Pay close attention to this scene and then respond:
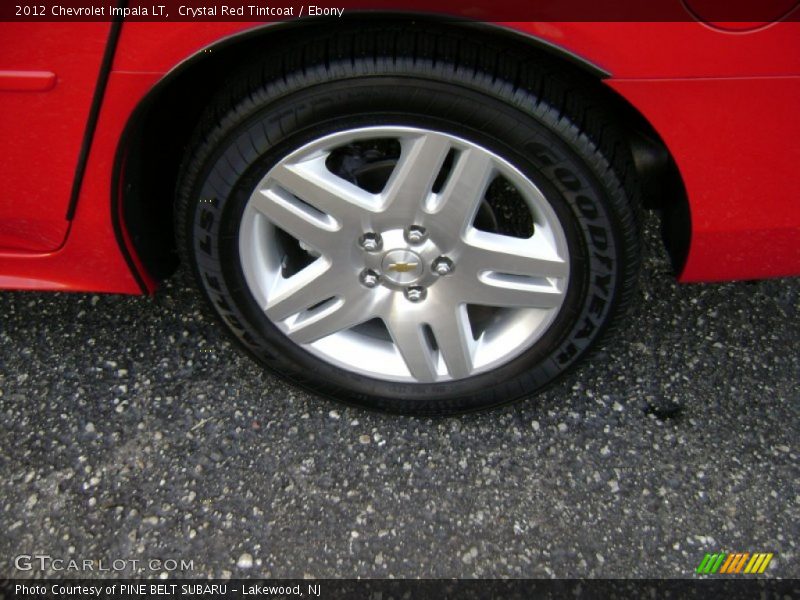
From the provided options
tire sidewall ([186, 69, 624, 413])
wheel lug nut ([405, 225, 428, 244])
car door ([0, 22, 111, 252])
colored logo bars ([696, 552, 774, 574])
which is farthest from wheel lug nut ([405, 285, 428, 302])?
colored logo bars ([696, 552, 774, 574])

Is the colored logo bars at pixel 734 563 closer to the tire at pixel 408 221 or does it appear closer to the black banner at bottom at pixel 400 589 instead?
the black banner at bottom at pixel 400 589

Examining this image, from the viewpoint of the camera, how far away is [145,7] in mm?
1233

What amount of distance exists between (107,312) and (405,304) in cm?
90

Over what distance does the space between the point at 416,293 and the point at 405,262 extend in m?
0.09

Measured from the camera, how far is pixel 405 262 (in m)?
1.52

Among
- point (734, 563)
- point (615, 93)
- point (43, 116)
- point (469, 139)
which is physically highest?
point (615, 93)

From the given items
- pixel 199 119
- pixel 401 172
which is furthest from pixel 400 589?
pixel 199 119

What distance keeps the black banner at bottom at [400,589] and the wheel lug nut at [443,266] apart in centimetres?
63

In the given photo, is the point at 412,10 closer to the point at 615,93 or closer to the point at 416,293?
the point at 615,93

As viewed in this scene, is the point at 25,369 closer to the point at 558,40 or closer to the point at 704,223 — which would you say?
the point at 558,40

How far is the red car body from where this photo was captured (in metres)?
1.21

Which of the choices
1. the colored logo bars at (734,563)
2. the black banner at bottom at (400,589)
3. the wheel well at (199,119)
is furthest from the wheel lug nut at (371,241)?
the colored logo bars at (734,563)

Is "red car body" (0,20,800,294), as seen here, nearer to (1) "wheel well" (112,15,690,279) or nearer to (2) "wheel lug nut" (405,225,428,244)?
(1) "wheel well" (112,15,690,279)

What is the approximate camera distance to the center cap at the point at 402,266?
4.95 ft
